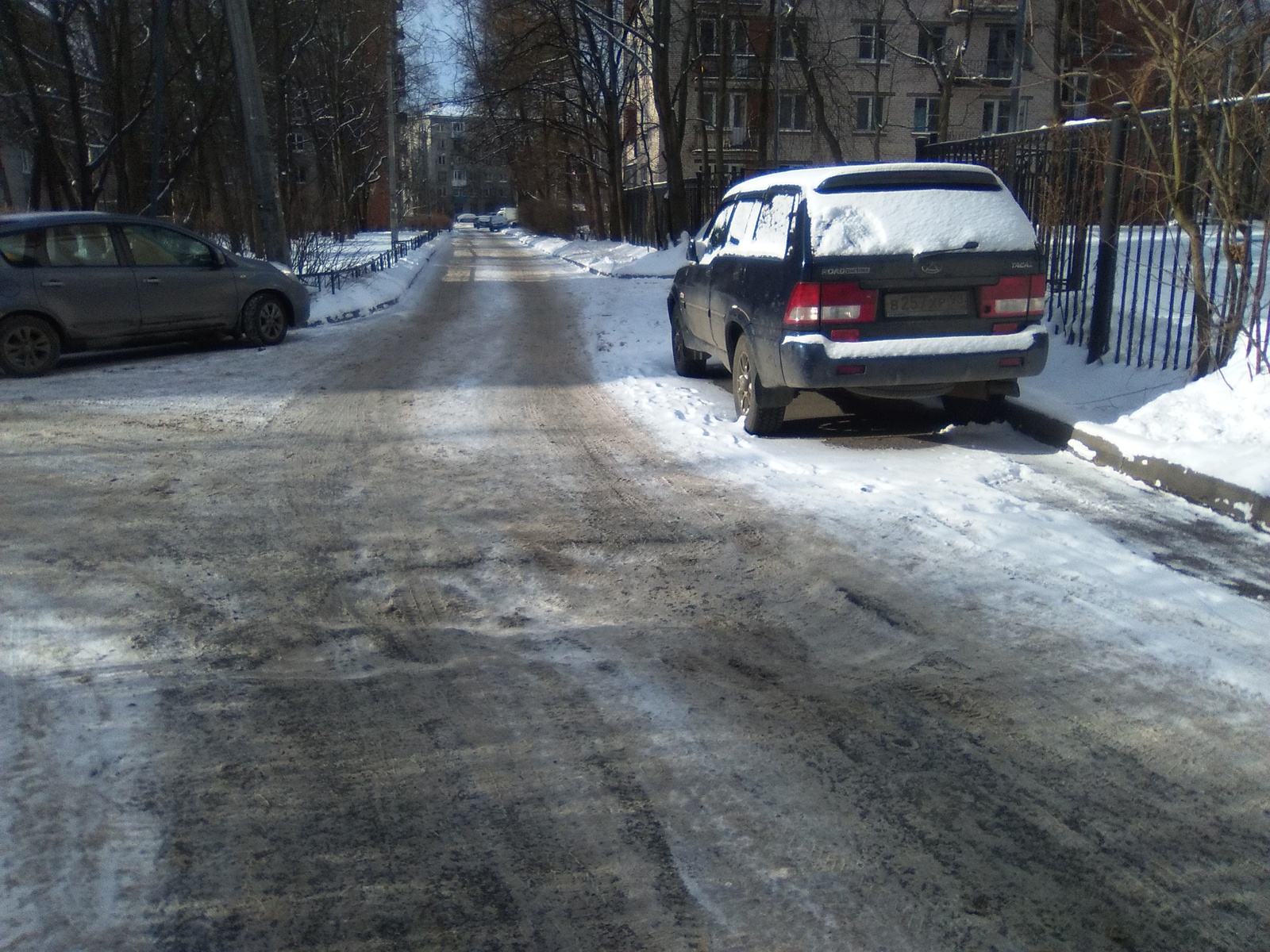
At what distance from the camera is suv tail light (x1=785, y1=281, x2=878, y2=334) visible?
7.35 m

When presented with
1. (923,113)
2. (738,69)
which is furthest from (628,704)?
(923,113)

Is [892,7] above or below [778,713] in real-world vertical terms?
above

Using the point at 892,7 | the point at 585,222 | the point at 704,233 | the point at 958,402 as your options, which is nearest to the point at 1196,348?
the point at 958,402

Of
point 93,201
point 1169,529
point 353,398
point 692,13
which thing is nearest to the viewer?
point 1169,529

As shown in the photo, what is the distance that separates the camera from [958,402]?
8.62 m

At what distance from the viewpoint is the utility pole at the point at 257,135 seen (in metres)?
17.4

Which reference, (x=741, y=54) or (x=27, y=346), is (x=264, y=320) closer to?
(x=27, y=346)

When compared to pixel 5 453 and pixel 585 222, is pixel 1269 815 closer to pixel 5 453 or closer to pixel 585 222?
pixel 5 453

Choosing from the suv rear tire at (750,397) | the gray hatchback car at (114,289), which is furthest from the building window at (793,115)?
the suv rear tire at (750,397)

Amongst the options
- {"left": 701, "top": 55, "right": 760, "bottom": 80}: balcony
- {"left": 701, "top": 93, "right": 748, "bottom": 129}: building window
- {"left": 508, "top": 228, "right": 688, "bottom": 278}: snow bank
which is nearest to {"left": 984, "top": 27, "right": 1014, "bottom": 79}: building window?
{"left": 701, "top": 93, "right": 748, "bottom": 129}: building window

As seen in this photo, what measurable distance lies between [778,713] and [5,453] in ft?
21.1

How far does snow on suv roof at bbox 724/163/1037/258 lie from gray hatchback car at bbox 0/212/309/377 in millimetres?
7937

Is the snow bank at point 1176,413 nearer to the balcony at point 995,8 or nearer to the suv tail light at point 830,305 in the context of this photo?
the suv tail light at point 830,305

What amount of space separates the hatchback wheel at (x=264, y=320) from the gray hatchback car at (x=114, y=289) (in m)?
0.01
